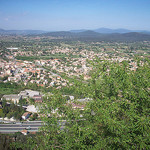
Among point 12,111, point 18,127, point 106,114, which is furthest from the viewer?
point 12,111

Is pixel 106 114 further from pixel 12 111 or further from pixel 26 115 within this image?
pixel 12 111

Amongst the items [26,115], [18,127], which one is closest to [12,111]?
[26,115]

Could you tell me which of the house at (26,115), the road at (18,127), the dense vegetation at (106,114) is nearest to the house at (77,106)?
A: the dense vegetation at (106,114)

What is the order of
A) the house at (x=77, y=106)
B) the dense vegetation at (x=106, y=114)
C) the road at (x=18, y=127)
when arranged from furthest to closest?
the road at (x=18, y=127), the house at (x=77, y=106), the dense vegetation at (x=106, y=114)

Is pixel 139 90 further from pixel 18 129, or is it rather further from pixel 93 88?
pixel 18 129

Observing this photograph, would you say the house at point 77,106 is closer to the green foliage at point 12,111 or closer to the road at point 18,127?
the road at point 18,127

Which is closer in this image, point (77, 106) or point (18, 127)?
point (77, 106)
